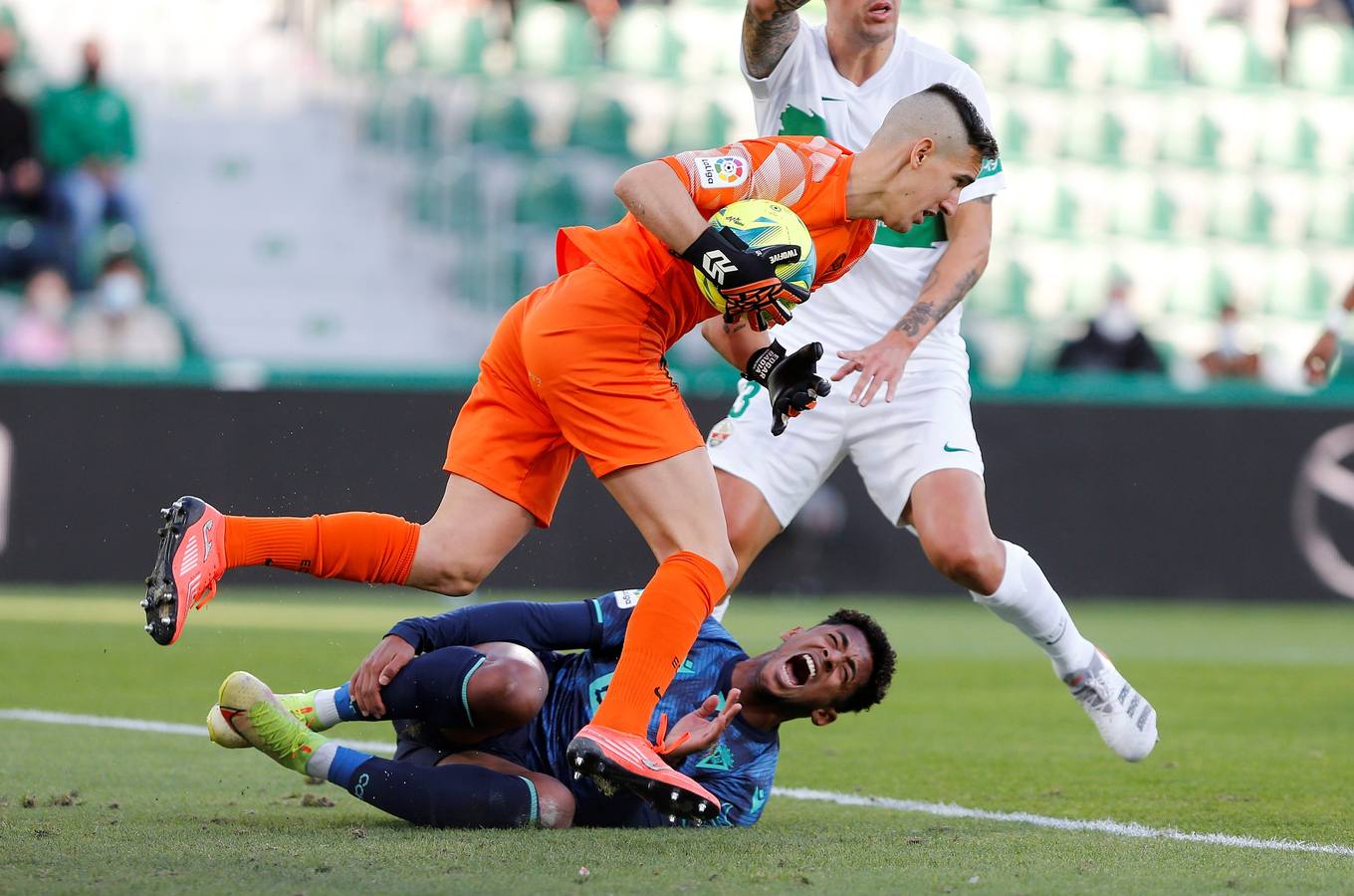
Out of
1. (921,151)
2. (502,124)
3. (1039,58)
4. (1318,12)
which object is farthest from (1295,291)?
(921,151)

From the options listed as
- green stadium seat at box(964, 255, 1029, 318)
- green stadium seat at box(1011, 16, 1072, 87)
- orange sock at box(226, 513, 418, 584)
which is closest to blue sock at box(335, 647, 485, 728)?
orange sock at box(226, 513, 418, 584)

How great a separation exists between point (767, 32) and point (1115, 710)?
239cm

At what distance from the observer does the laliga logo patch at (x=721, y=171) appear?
4.66m

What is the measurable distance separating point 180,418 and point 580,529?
2.91 m

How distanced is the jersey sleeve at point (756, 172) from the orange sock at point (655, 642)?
3.10 ft

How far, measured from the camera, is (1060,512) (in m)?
14.0

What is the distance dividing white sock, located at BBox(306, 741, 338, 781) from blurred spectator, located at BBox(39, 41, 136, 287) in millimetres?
10077

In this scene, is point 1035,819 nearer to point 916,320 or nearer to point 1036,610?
point 1036,610

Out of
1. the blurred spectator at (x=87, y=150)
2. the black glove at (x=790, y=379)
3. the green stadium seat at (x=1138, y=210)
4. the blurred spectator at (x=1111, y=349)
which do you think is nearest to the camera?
the black glove at (x=790, y=379)

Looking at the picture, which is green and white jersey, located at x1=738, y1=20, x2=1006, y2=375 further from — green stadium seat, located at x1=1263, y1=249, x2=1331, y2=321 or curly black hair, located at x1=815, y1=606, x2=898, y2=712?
green stadium seat, located at x1=1263, y1=249, x2=1331, y2=321

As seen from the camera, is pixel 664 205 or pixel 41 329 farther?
pixel 41 329

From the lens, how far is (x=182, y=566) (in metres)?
4.68

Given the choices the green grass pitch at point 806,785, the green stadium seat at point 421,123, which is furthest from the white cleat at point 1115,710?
the green stadium seat at point 421,123

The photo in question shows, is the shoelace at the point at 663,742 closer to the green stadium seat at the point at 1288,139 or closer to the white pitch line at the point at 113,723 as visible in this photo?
the white pitch line at the point at 113,723
